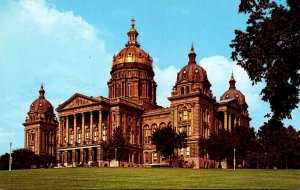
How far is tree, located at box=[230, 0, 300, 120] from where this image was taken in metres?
34.9

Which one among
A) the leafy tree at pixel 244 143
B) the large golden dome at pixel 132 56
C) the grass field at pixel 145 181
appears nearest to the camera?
the grass field at pixel 145 181

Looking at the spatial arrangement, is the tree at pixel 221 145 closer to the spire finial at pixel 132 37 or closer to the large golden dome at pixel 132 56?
the large golden dome at pixel 132 56

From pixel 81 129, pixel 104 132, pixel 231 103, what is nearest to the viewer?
pixel 104 132

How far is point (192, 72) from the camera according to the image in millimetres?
122375

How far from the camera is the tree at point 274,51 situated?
34.9m

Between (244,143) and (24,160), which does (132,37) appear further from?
(244,143)

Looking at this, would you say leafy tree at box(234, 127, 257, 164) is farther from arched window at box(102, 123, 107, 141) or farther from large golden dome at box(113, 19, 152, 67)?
large golden dome at box(113, 19, 152, 67)

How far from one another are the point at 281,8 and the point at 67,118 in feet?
317

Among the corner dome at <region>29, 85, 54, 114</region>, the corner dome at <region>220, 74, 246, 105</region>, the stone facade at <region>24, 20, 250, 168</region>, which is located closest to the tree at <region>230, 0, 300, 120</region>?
the stone facade at <region>24, 20, 250, 168</region>

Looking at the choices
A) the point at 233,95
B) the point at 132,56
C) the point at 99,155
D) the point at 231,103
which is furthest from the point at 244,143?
the point at 132,56

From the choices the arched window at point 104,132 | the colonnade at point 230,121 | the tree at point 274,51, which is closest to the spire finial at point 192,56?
the colonnade at point 230,121

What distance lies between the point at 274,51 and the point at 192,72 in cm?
8713

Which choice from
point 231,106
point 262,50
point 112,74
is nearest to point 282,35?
point 262,50

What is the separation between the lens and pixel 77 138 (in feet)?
422
